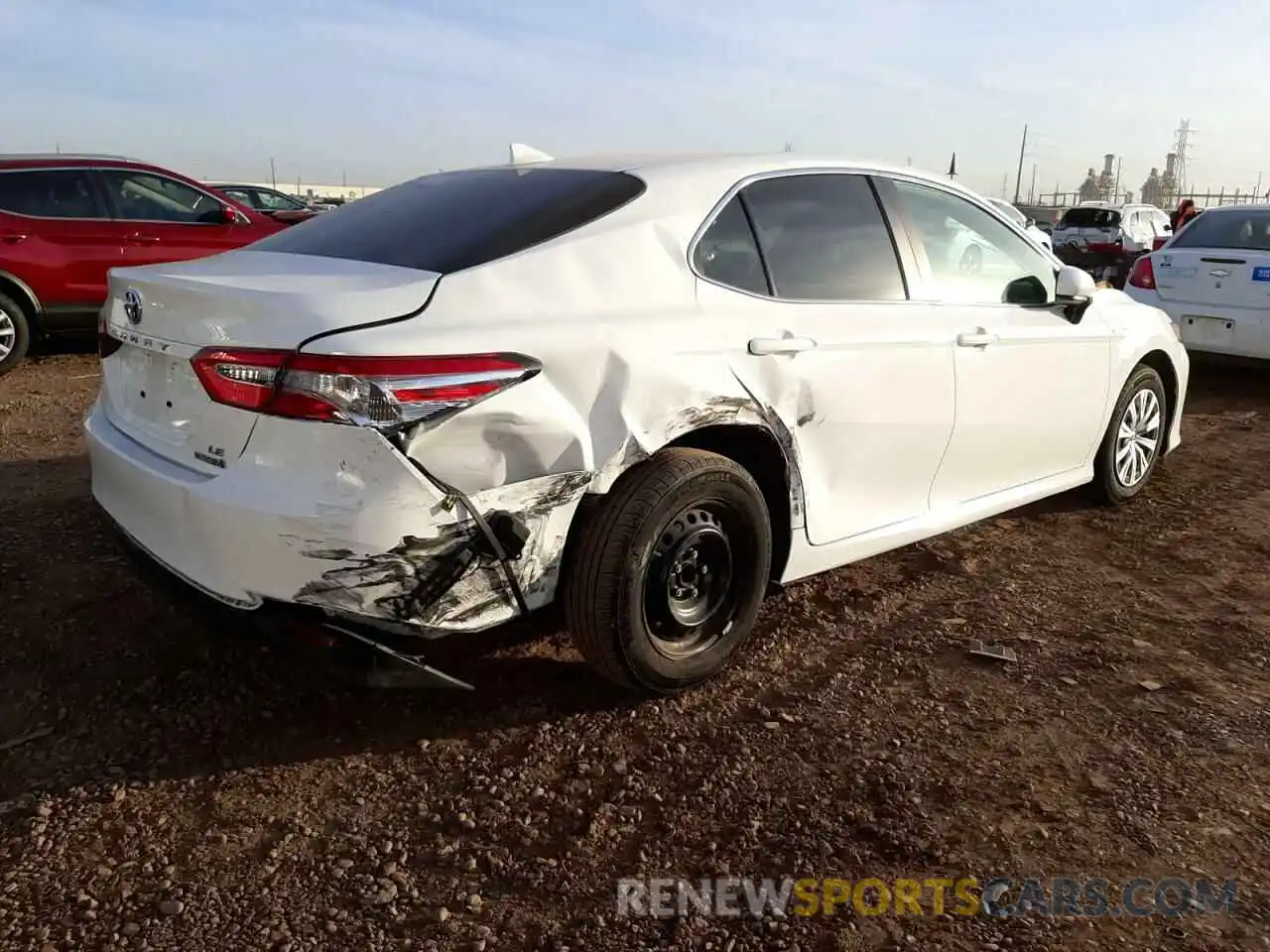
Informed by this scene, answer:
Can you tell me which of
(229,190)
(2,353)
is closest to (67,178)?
(2,353)

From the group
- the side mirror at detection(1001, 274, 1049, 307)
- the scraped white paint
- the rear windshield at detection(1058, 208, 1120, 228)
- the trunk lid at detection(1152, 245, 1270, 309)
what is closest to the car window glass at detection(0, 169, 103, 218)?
the scraped white paint

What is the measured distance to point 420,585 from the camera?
7.91 ft

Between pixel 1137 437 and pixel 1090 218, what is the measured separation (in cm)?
1596

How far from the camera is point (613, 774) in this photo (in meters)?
2.69

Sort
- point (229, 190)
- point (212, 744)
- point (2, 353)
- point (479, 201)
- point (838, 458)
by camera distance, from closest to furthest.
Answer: point (212, 744) → point (479, 201) → point (838, 458) → point (2, 353) → point (229, 190)

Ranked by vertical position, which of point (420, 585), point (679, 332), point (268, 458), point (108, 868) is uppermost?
point (679, 332)

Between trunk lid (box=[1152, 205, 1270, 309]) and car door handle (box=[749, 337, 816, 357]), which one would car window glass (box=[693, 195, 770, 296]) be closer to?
car door handle (box=[749, 337, 816, 357])

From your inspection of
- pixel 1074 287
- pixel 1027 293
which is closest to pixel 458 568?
pixel 1027 293

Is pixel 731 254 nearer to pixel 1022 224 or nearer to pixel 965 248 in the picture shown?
pixel 965 248

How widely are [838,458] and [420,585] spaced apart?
58.9 inches

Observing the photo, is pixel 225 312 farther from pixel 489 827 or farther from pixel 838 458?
pixel 838 458

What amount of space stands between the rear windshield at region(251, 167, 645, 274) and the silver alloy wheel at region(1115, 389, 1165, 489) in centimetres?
306

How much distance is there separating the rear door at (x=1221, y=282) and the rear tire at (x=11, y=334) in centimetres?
882

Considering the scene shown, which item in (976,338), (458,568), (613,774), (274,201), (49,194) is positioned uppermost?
(274,201)
